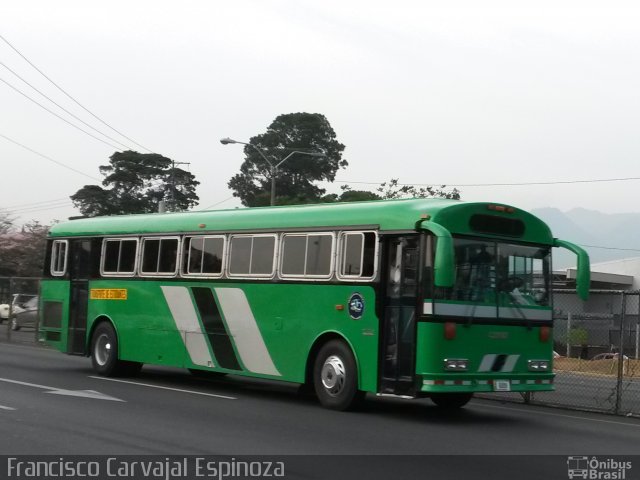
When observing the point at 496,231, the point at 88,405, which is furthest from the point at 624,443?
the point at 88,405

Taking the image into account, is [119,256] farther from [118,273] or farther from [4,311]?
[4,311]

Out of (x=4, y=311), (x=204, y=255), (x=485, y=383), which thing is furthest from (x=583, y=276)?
(x=4, y=311)

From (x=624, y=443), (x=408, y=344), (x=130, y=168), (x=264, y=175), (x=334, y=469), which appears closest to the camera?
(x=334, y=469)

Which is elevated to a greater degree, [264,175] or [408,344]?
[264,175]

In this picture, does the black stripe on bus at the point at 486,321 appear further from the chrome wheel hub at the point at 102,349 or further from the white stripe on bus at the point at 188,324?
the chrome wheel hub at the point at 102,349

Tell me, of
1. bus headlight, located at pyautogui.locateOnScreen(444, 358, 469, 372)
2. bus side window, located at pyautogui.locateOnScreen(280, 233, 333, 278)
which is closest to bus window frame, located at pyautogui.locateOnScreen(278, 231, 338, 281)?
bus side window, located at pyautogui.locateOnScreen(280, 233, 333, 278)

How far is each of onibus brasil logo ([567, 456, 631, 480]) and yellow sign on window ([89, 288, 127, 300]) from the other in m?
10.4

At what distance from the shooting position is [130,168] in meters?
73.1

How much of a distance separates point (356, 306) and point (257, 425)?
101 inches

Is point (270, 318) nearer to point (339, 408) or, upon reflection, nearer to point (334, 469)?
point (339, 408)

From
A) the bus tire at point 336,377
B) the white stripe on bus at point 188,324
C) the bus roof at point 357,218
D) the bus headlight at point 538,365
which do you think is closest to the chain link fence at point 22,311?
the bus roof at point 357,218

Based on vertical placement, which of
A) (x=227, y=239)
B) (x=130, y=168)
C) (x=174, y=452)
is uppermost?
(x=130, y=168)

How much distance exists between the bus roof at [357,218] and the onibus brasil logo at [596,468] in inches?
153

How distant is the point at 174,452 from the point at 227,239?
6971 millimetres
